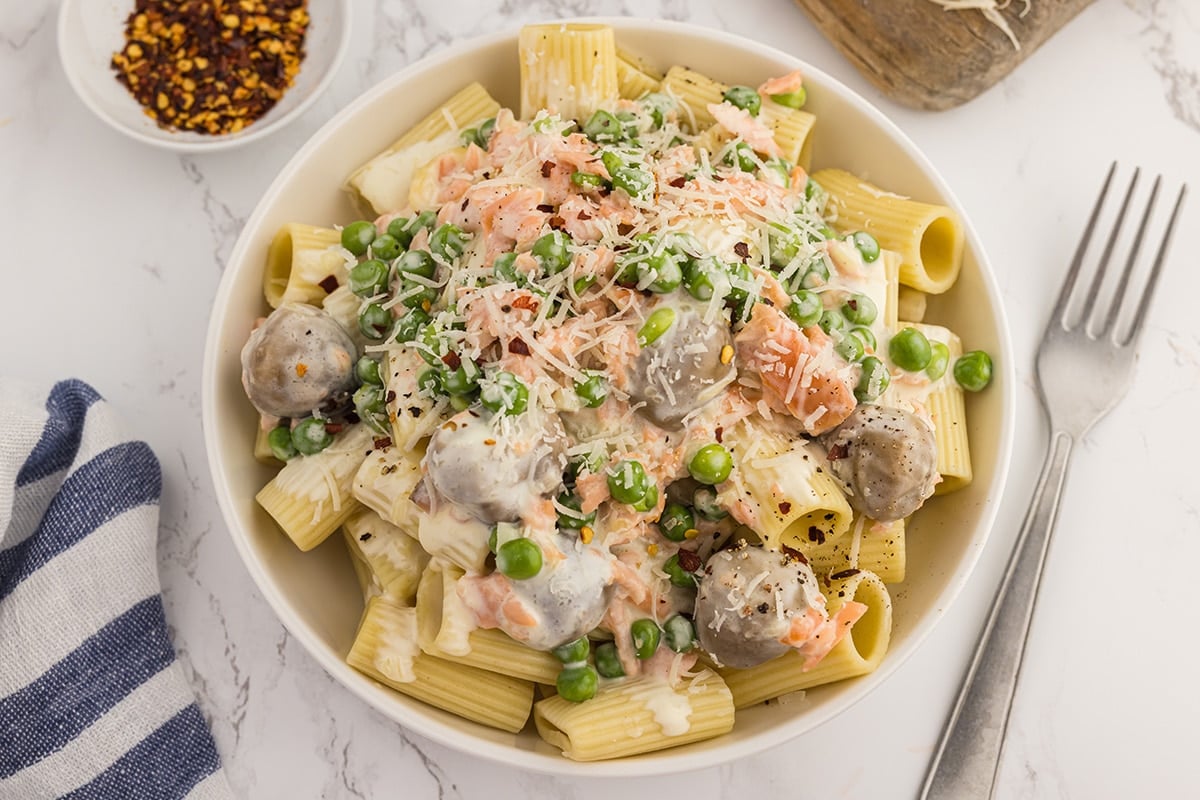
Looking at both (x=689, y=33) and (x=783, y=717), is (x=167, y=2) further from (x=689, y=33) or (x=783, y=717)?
(x=783, y=717)

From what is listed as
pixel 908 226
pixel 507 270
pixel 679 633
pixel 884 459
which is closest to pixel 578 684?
pixel 679 633

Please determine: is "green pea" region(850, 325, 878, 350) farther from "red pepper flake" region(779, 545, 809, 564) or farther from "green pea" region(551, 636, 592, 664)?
"green pea" region(551, 636, 592, 664)

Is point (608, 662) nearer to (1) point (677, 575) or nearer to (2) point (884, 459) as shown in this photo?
(1) point (677, 575)

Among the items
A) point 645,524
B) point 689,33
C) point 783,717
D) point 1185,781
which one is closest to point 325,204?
point 689,33

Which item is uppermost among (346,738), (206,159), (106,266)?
(206,159)

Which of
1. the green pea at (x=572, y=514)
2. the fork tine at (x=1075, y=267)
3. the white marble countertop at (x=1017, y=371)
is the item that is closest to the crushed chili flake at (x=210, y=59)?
the white marble countertop at (x=1017, y=371)

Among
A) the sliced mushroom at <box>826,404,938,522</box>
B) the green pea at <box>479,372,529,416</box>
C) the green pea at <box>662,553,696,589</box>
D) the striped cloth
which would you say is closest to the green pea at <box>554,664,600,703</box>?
the green pea at <box>662,553,696,589</box>
